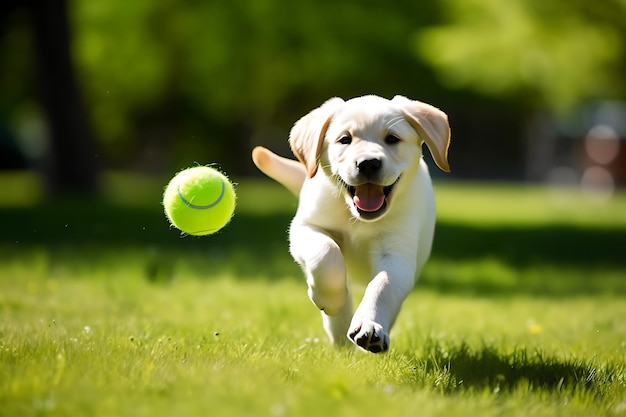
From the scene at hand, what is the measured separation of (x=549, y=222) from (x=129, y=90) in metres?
14.5

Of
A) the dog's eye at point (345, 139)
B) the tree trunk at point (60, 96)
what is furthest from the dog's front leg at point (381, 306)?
the tree trunk at point (60, 96)

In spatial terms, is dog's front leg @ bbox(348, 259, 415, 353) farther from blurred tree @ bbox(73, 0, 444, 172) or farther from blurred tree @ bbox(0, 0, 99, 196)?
blurred tree @ bbox(73, 0, 444, 172)

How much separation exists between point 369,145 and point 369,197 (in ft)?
0.78

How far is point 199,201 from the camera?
4.45 metres

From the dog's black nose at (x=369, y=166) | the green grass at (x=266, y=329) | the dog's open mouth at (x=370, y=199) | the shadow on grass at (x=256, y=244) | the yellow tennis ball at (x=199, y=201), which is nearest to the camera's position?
the green grass at (x=266, y=329)

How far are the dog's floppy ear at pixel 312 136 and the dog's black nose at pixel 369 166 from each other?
32cm

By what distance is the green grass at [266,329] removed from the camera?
304cm

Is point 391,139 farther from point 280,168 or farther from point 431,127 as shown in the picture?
point 280,168

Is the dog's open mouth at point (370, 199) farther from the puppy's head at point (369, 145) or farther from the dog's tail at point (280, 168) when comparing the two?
the dog's tail at point (280, 168)

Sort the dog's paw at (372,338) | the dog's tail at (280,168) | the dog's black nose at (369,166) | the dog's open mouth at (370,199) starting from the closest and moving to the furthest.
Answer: the dog's paw at (372,338) < the dog's black nose at (369,166) < the dog's open mouth at (370,199) < the dog's tail at (280,168)

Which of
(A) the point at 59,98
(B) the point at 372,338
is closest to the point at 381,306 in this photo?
(B) the point at 372,338

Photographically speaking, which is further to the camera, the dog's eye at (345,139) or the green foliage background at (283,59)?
the green foliage background at (283,59)

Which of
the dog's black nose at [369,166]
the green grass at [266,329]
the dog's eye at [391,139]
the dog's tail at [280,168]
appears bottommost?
the green grass at [266,329]

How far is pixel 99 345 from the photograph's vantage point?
3834mm
